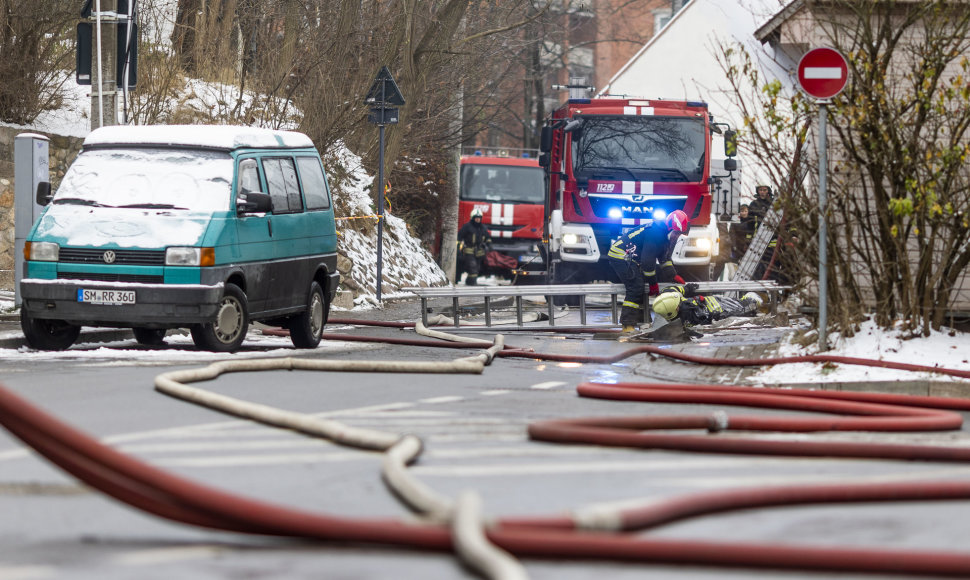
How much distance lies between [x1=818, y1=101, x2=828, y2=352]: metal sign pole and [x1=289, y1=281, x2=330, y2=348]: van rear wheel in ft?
17.1

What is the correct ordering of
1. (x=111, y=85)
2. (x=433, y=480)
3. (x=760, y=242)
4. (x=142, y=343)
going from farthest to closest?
(x=760, y=242)
(x=111, y=85)
(x=142, y=343)
(x=433, y=480)

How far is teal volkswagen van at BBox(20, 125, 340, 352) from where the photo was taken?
12.8 meters

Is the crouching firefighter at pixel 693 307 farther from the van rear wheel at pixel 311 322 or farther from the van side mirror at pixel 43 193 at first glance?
the van side mirror at pixel 43 193

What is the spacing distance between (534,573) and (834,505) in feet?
5.82

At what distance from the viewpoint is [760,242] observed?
22.3 metres

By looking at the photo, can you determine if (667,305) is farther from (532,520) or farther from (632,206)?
(532,520)

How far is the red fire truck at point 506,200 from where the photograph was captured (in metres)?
35.7

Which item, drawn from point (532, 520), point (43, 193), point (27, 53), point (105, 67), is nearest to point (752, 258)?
point (105, 67)

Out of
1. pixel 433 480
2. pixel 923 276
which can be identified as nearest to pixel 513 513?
pixel 433 480

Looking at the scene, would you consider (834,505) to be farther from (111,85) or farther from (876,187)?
(111,85)

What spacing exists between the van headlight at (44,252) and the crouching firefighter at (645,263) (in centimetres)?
743

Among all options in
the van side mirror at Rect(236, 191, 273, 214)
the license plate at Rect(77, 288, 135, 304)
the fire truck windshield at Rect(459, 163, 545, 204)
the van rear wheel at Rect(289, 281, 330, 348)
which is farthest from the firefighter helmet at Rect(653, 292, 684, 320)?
the fire truck windshield at Rect(459, 163, 545, 204)

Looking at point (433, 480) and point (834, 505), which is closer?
point (834, 505)

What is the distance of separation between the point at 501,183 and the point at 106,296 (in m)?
24.1
